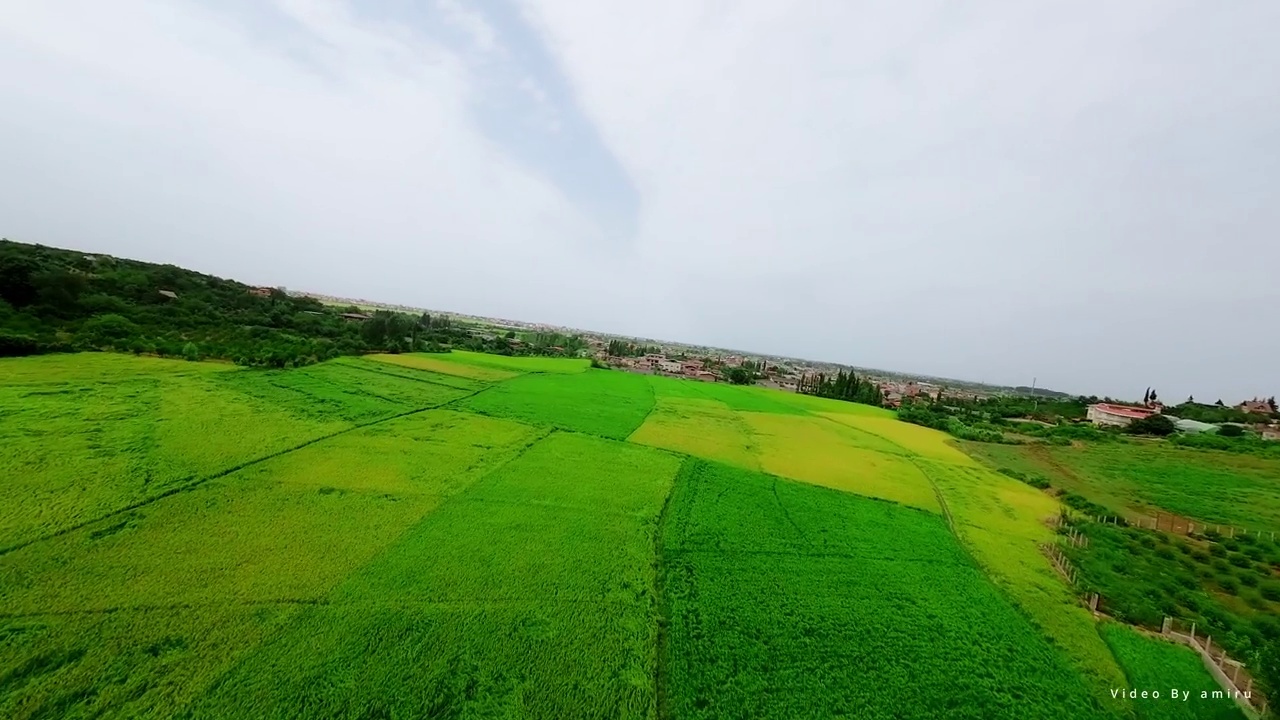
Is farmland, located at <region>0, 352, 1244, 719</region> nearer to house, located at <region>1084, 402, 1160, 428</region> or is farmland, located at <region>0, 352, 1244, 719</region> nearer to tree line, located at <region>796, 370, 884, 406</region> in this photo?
house, located at <region>1084, 402, 1160, 428</region>

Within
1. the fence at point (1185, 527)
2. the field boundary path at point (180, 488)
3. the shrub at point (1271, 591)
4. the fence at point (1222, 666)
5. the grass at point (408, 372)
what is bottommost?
the fence at point (1222, 666)

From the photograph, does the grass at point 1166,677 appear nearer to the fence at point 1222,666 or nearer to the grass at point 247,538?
the fence at point 1222,666

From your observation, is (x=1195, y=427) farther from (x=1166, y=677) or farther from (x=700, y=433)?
(x=1166, y=677)

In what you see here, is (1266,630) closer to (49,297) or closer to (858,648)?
(858,648)

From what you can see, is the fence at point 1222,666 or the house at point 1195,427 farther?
the house at point 1195,427

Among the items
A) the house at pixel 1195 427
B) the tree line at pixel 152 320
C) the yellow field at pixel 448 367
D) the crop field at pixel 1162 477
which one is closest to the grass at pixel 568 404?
the yellow field at pixel 448 367

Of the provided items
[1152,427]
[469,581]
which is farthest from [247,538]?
[1152,427]

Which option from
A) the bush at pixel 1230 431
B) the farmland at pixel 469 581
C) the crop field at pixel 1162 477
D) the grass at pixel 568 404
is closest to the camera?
the farmland at pixel 469 581

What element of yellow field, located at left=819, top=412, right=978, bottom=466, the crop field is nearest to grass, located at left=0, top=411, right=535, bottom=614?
yellow field, located at left=819, top=412, right=978, bottom=466
